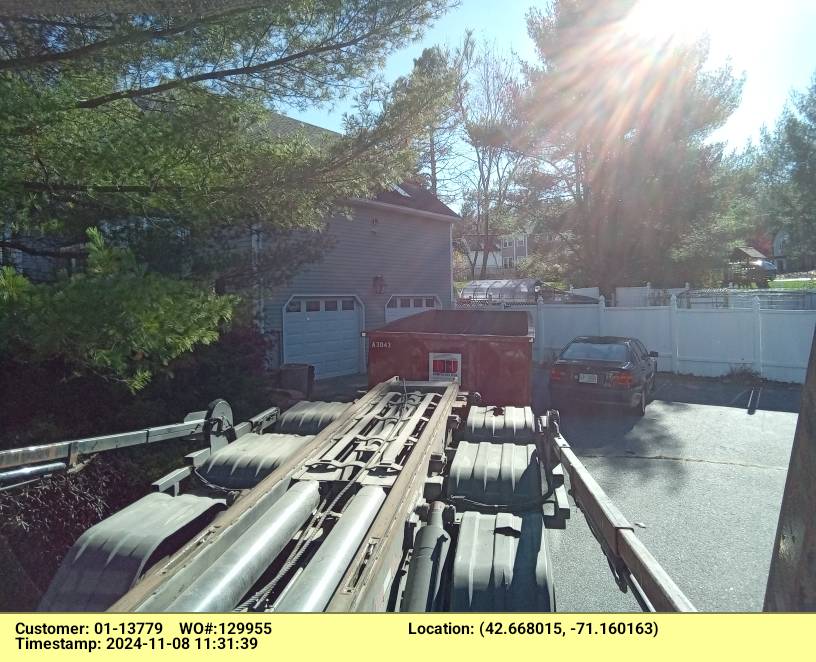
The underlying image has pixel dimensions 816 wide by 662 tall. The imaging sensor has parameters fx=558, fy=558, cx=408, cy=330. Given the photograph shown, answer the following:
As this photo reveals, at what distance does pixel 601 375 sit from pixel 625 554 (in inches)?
289

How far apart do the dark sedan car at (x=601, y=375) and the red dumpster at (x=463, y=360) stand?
2.34 meters

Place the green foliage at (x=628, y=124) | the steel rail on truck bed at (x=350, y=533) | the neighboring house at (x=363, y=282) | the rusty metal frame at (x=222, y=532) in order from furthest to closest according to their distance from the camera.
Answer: the green foliage at (x=628, y=124) < the neighboring house at (x=363, y=282) < the steel rail on truck bed at (x=350, y=533) < the rusty metal frame at (x=222, y=532)

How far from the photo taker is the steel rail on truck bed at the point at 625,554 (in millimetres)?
2092

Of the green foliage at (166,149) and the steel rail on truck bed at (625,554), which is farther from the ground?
the green foliage at (166,149)

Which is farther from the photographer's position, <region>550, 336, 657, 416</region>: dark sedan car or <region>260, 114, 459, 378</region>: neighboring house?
<region>260, 114, 459, 378</region>: neighboring house

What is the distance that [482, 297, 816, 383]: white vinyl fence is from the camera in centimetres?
1252

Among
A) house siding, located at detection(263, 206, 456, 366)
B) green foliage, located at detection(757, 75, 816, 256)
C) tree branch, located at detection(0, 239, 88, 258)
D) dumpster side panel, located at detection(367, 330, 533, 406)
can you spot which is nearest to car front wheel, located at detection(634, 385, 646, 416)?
dumpster side panel, located at detection(367, 330, 533, 406)

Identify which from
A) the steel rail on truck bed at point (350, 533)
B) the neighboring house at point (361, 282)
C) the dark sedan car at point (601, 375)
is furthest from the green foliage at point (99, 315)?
the dark sedan car at point (601, 375)

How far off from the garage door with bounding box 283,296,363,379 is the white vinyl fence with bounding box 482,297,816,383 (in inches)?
248

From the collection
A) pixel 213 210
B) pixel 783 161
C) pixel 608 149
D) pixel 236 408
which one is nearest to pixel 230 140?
pixel 213 210

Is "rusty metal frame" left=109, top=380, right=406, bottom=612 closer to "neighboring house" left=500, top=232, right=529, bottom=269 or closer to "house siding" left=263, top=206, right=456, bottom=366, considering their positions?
"house siding" left=263, top=206, right=456, bottom=366

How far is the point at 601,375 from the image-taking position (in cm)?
949

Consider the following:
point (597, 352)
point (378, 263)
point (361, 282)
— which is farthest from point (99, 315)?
point (378, 263)

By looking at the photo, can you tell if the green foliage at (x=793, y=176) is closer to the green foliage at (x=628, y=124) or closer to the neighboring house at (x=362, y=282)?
the green foliage at (x=628, y=124)
